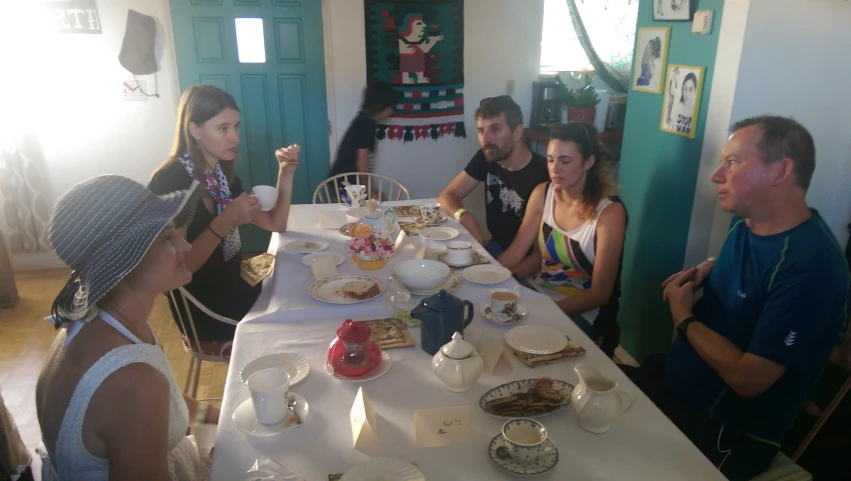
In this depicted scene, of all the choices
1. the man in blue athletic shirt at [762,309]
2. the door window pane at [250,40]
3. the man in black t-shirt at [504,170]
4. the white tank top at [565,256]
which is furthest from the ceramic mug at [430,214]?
the door window pane at [250,40]

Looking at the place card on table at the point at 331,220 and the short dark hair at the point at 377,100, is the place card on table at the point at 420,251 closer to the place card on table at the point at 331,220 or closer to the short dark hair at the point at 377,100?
the place card on table at the point at 331,220

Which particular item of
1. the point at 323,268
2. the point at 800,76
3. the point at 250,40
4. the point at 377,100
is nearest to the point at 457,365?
the point at 323,268

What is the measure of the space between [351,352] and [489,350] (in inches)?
13.4

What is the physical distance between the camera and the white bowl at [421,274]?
1.74 meters

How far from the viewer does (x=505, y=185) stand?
2748mm

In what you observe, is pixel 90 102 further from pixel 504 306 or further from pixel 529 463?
pixel 529 463

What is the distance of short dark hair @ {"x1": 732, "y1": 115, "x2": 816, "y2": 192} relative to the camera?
141 cm

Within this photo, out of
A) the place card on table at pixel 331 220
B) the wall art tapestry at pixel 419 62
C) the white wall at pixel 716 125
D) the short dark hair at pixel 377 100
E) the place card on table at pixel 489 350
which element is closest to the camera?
the place card on table at pixel 489 350

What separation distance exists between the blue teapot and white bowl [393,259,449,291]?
1.14ft

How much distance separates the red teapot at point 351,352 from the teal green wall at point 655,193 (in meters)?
1.57

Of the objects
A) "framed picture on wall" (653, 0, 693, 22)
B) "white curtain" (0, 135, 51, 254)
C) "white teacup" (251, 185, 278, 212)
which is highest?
"framed picture on wall" (653, 0, 693, 22)

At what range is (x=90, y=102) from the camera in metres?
3.85

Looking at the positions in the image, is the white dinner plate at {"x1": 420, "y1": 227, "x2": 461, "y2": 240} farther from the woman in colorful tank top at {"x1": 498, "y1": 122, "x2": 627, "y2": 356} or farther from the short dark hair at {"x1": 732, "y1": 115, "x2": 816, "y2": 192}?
the short dark hair at {"x1": 732, "y1": 115, "x2": 816, "y2": 192}

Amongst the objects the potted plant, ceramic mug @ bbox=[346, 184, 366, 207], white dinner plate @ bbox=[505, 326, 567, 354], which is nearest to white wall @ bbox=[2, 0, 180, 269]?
ceramic mug @ bbox=[346, 184, 366, 207]
